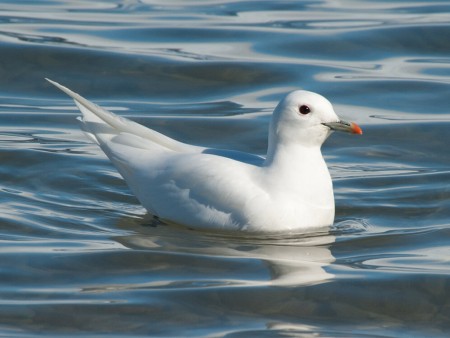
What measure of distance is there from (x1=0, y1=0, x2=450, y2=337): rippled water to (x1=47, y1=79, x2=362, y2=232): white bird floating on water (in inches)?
5.5

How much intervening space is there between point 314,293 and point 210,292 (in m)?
0.58

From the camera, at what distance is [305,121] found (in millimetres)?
8328

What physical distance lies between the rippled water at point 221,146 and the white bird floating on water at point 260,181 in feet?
0.46

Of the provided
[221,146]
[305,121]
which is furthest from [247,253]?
[221,146]

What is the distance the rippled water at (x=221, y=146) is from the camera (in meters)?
6.85

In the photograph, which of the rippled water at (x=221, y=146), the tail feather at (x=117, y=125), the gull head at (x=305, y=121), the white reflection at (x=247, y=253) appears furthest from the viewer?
the tail feather at (x=117, y=125)

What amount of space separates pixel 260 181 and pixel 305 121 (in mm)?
493

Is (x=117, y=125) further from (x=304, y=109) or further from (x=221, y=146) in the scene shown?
(x=221, y=146)

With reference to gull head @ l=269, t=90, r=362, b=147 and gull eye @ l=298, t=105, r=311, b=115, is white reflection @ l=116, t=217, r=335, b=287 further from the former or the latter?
gull eye @ l=298, t=105, r=311, b=115

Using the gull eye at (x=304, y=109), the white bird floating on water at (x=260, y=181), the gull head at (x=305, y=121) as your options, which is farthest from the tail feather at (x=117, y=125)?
the gull eye at (x=304, y=109)

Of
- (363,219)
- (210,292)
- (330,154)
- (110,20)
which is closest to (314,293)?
(210,292)

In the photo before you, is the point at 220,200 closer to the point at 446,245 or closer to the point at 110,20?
the point at 446,245

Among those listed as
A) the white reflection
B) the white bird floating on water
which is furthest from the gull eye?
the white reflection

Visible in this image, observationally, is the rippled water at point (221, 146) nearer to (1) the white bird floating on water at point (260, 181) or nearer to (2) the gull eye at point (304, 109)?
(1) the white bird floating on water at point (260, 181)
